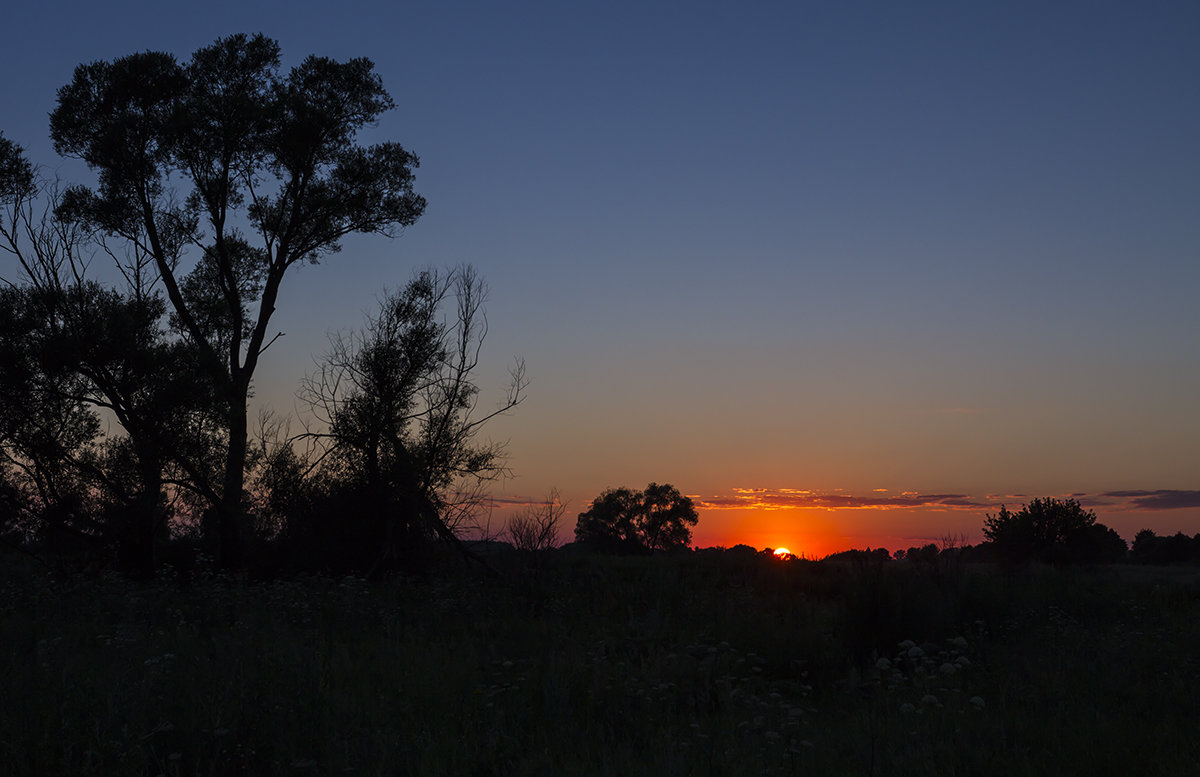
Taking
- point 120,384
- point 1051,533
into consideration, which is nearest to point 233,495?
point 120,384

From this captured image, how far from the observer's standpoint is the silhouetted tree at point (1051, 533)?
1091 inches

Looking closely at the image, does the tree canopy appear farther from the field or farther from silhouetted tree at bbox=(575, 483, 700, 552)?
silhouetted tree at bbox=(575, 483, 700, 552)

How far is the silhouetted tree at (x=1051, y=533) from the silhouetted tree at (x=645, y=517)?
3421 centimetres

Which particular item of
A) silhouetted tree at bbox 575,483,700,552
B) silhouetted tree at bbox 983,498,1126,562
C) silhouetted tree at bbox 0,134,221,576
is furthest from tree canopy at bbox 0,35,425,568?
silhouetted tree at bbox 575,483,700,552

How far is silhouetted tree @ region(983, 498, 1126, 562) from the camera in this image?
2770 centimetres

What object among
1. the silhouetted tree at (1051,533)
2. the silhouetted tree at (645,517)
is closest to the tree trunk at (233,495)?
the silhouetted tree at (1051,533)

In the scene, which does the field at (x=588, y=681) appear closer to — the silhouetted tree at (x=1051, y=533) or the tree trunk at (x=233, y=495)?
the tree trunk at (x=233, y=495)

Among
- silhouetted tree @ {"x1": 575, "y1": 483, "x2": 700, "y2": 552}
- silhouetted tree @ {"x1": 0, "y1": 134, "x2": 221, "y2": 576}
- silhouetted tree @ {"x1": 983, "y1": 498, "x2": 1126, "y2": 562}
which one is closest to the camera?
silhouetted tree @ {"x1": 0, "y1": 134, "x2": 221, "y2": 576}

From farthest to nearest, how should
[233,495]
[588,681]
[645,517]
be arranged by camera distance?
[645,517] → [233,495] → [588,681]

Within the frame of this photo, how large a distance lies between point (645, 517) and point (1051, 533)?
120ft

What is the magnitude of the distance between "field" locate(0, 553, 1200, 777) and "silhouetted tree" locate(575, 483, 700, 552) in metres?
46.2

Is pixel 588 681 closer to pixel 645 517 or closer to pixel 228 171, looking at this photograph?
pixel 228 171

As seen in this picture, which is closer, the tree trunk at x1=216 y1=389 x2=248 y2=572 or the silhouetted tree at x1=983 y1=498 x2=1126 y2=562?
the tree trunk at x1=216 y1=389 x2=248 y2=572

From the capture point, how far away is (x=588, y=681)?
7.89m
